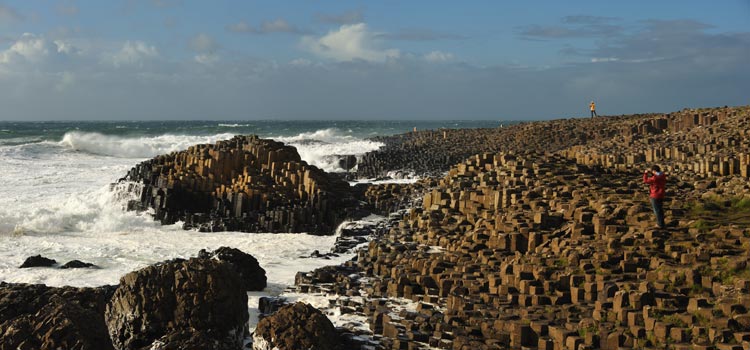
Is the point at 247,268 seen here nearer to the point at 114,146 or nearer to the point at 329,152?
the point at 329,152

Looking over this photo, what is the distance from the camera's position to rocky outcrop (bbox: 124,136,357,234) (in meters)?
17.3

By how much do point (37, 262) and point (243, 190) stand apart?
5.78 m

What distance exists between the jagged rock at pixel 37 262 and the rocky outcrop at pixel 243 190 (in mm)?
4392

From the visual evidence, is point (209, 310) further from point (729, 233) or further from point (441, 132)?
point (441, 132)

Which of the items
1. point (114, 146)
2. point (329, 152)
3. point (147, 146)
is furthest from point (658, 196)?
point (147, 146)

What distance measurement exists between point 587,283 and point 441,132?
35201mm

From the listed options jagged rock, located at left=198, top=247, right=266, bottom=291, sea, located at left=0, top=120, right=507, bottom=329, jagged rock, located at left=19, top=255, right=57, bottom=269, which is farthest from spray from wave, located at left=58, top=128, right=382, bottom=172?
jagged rock, located at left=198, top=247, right=266, bottom=291

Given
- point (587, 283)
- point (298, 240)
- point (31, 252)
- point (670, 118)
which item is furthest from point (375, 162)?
point (587, 283)

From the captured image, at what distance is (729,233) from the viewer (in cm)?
1009

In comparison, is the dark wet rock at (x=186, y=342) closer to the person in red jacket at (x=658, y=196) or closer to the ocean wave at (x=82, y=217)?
the person in red jacket at (x=658, y=196)

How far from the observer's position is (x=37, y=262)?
1321 cm

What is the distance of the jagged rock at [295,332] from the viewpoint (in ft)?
25.6

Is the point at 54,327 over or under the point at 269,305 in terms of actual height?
over

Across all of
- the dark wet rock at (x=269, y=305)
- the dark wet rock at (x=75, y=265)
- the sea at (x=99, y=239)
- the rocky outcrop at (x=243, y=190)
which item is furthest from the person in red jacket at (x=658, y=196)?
the dark wet rock at (x=75, y=265)
